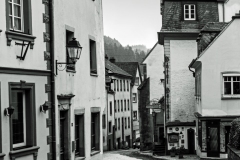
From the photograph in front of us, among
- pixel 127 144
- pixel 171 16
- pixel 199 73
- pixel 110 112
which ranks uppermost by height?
pixel 171 16

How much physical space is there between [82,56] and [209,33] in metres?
19.8

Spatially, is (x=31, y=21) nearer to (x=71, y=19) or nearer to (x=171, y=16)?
(x=71, y=19)

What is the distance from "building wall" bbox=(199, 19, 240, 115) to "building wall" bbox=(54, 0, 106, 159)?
1573 cm

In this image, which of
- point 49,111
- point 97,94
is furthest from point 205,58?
point 49,111

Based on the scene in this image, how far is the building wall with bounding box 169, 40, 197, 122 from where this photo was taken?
42.0 metres

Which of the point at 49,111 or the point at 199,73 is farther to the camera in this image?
the point at 199,73

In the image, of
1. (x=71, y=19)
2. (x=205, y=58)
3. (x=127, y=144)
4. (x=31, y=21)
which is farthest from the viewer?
(x=127, y=144)

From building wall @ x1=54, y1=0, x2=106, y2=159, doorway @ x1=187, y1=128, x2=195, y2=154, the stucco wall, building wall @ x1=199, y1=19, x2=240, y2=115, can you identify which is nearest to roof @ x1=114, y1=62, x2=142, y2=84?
doorway @ x1=187, y1=128, x2=195, y2=154

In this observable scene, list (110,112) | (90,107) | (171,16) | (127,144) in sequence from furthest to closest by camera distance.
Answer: (127,144) < (110,112) < (171,16) < (90,107)

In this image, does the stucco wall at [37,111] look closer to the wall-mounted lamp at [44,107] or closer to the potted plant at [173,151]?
the wall-mounted lamp at [44,107]

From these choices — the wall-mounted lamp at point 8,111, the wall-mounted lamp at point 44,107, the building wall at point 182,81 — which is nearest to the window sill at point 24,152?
the wall-mounted lamp at point 8,111

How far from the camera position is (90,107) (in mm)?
18609

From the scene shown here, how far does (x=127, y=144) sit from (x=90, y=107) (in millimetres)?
60531

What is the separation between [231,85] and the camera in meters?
34.5
